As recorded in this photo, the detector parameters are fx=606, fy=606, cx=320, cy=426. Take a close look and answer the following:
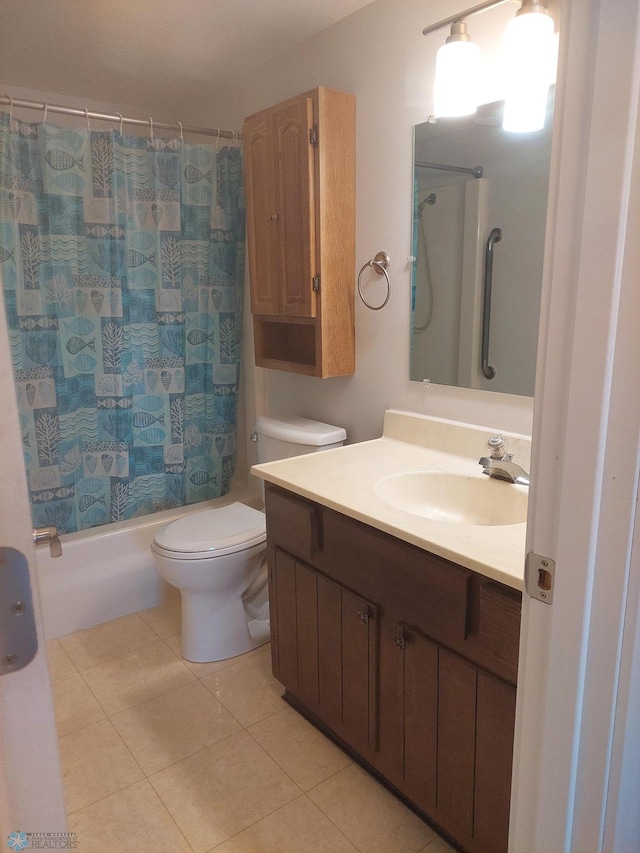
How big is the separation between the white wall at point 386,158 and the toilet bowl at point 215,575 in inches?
22.8

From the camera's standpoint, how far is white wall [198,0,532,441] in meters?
1.79

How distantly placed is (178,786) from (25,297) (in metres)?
1.76

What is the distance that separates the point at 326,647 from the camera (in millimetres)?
1686

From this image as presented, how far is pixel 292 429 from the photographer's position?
2.26 m

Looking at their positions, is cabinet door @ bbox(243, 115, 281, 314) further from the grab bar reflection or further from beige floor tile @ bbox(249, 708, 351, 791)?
beige floor tile @ bbox(249, 708, 351, 791)

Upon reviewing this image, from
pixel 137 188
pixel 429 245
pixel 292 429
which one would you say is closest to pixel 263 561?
pixel 292 429

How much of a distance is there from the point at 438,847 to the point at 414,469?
939 mm

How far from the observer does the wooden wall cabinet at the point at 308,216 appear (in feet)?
6.61

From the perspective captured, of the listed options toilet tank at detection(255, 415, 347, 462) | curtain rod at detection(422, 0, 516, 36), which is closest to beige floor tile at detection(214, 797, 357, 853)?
toilet tank at detection(255, 415, 347, 462)

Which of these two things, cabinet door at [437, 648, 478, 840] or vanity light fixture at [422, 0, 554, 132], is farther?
vanity light fixture at [422, 0, 554, 132]

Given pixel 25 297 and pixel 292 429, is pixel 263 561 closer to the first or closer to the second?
pixel 292 429

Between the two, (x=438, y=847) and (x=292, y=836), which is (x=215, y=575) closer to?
(x=292, y=836)

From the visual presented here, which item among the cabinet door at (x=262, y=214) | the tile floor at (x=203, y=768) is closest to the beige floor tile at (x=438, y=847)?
the tile floor at (x=203, y=768)

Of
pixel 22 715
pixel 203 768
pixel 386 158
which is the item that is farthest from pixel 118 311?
pixel 22 715
